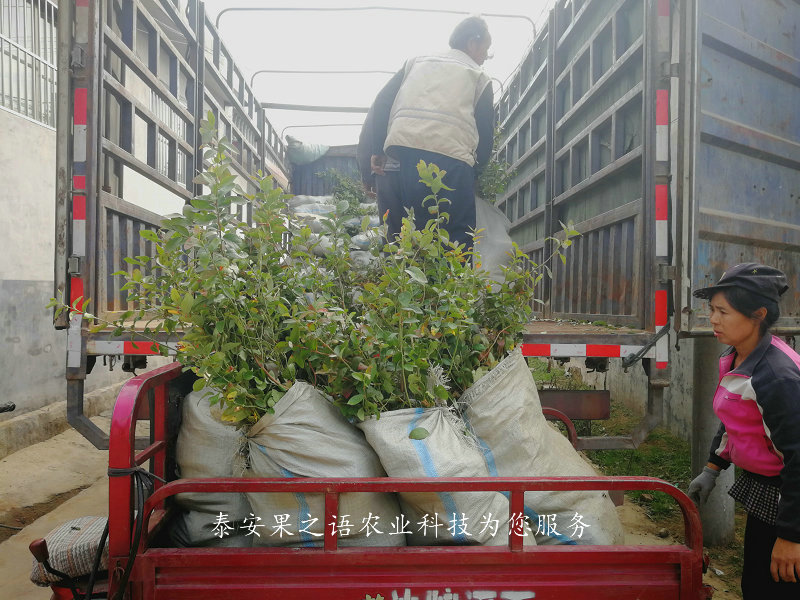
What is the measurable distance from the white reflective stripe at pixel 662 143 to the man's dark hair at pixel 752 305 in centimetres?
82

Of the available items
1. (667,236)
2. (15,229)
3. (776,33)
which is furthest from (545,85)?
(15,229)

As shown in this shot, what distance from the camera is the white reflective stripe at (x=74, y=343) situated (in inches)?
86.8

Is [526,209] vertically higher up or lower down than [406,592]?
higher up

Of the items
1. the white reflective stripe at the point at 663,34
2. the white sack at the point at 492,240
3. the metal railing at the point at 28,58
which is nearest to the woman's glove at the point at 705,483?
the white sack at the point at 492,240

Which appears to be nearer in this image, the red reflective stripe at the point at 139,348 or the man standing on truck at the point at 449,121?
the red reflective stripe at the point at 139,348

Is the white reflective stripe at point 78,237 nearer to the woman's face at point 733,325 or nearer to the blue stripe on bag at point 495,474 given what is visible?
the blue stripe on bag at point 495,474

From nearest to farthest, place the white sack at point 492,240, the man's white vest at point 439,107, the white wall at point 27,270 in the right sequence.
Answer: the man's white vest at point 439,107, the white sack at point 492,240, the white wall at point 27,270

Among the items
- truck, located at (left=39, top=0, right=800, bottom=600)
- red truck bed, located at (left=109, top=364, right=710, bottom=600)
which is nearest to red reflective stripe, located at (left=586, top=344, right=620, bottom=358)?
truck, located at (left=39, top=0, right=800, bottom=600)

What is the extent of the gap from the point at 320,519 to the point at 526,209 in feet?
12.5

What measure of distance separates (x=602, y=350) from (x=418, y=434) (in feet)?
4.17

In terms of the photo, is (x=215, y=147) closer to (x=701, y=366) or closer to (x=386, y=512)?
(x=386, y=512)

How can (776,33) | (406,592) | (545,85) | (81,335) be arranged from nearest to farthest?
(406,592)
(81,335)
(776,33)
(545,85)

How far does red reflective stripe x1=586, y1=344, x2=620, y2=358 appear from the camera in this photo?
2.32 m

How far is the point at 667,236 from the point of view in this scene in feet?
7.66
